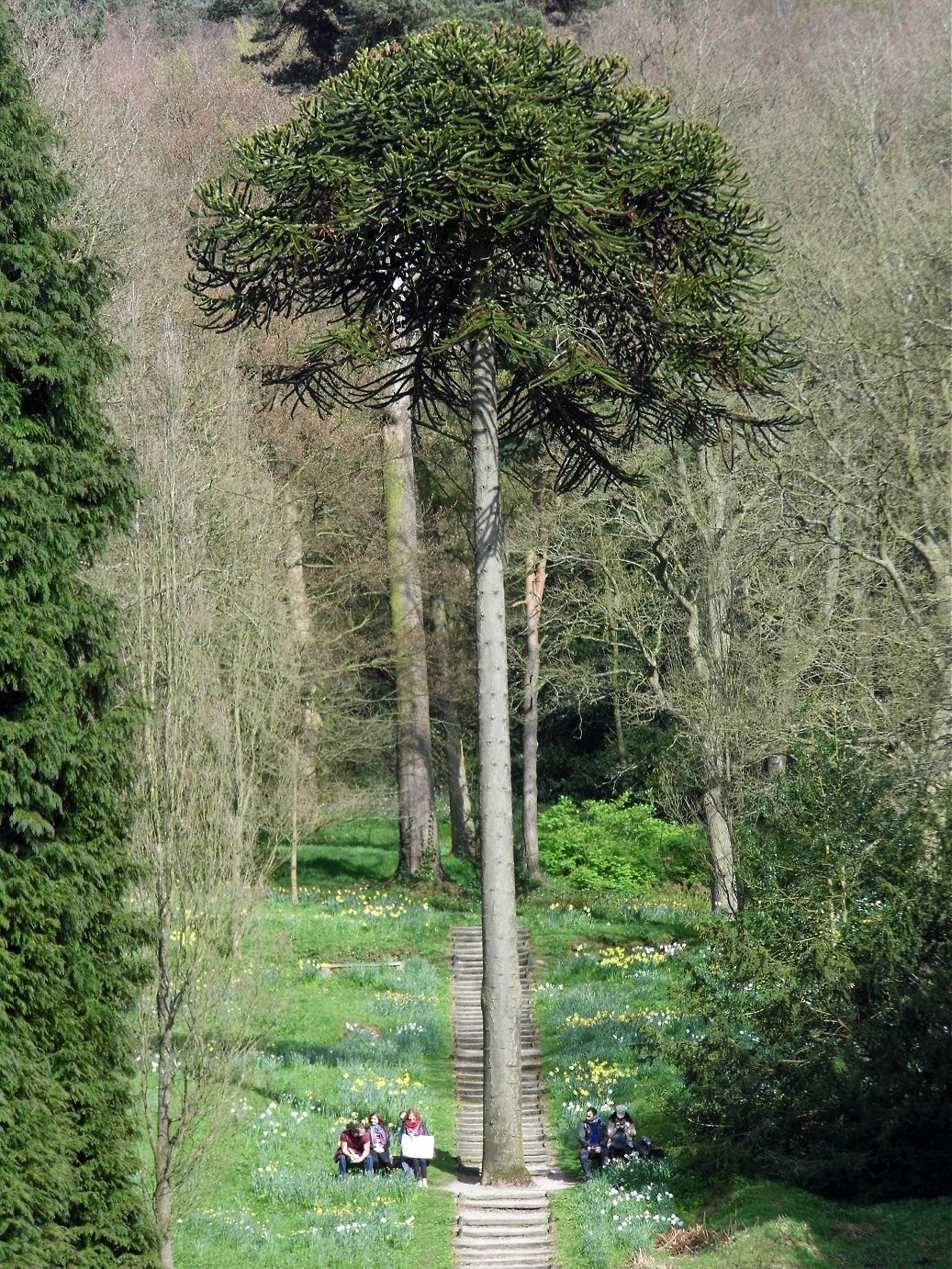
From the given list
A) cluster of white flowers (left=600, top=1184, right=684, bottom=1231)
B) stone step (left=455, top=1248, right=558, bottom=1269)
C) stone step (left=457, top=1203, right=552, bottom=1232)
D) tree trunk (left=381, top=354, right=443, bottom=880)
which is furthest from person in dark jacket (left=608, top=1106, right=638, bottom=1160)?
tree trunk (left=381, top=354, right=443, bottom=880)

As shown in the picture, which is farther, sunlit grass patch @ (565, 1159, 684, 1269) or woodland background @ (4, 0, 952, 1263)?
sunlit grass patch @ (565, 1159, 684, 1269)

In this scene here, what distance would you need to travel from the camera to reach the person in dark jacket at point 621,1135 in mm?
15031

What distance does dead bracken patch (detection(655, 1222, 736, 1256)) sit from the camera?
495 inches

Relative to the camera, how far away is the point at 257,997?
479 inches

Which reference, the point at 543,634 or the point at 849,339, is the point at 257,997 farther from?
the point at 543,634

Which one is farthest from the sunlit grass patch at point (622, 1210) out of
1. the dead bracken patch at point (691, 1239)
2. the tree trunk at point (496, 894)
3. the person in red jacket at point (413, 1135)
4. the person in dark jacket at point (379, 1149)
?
the person in dark jacket at point (379, 1149)

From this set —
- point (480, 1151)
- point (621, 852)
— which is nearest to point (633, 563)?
point (621, 852)

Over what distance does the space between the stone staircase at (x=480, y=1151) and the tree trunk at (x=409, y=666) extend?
4612 millimetres

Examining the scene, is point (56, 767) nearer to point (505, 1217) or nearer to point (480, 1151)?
point (505, 1217)

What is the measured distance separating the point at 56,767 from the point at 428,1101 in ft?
31.1

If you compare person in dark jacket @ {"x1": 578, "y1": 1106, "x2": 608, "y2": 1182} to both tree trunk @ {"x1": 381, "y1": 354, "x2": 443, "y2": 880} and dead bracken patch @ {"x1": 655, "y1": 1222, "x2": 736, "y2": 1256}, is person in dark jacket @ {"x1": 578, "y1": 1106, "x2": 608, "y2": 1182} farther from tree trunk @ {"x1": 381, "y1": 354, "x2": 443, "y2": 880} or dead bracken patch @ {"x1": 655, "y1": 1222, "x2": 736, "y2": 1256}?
tree trunk @ {"x1": 381, "y1": 354, "x2": 443, "y2": 880}

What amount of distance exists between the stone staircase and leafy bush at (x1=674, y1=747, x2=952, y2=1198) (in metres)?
1.89

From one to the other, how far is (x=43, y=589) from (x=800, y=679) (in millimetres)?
15351

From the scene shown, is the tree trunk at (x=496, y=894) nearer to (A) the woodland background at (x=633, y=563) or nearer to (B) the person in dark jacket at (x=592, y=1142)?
(B) the person in dark jacket at (x=592, y=1142)
